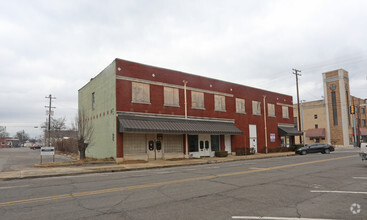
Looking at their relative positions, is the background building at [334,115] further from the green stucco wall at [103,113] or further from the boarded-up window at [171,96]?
the green stucco wall at [103,113]

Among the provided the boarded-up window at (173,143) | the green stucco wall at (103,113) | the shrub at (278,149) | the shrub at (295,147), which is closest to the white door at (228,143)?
the boarded-up window at (173,143)

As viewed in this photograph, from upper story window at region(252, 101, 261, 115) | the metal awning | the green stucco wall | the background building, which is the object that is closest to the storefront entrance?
the green stucco wall

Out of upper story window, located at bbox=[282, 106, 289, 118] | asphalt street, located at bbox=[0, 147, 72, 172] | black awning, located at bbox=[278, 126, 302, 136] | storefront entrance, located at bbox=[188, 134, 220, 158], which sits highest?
upper story window, located at bbox=[282, 106, 289, 118]

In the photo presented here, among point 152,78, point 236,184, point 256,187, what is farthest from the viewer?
point 152,78

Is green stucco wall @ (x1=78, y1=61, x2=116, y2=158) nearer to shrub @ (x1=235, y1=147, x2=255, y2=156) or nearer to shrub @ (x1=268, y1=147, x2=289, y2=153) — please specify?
shrub @ (x1=235, y1=147, x2=255, y2=156)

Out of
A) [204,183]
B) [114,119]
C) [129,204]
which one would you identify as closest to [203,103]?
[114,119]

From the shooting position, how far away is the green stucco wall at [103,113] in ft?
74.1

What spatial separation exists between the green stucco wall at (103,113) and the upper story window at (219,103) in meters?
12.7

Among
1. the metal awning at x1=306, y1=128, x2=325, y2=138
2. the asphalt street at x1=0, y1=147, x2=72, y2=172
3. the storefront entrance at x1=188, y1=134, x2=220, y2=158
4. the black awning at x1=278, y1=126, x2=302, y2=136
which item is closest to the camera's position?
the asphalt street at x1=0, y1=147, x2=72, y2=172

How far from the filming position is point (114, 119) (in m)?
22.0

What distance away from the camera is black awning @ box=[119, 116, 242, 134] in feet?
70.9

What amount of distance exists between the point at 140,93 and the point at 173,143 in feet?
19.5

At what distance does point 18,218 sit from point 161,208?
338 centimetres

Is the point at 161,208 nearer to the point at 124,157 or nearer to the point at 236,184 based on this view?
the point at 236,184
